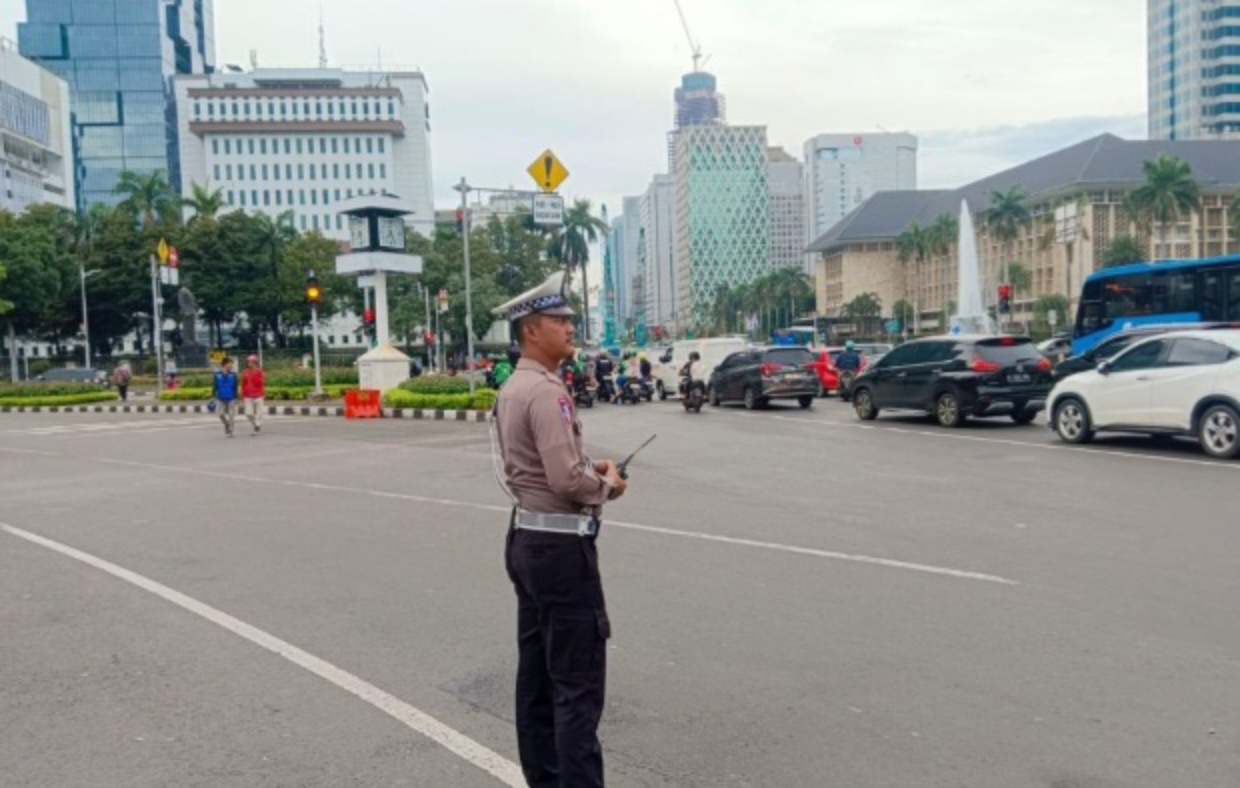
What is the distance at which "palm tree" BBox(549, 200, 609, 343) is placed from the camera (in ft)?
279

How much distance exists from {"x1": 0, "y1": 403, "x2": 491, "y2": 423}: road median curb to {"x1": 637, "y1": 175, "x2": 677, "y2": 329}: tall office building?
142 m

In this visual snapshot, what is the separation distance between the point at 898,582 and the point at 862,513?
8.87 ft

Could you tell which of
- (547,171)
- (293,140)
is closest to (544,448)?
(547,171)

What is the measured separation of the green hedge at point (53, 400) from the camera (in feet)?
117

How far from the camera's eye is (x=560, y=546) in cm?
334

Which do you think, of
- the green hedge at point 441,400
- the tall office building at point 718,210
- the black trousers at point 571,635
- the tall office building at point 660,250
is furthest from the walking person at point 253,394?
the tall office building at point 660,250

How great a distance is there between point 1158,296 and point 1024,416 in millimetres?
11745

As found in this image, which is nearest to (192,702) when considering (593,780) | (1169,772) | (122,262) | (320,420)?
(593,780)

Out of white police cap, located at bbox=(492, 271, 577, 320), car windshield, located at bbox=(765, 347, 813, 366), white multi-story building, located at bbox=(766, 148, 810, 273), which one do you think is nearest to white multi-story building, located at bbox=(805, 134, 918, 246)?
white multi-story building, located at bbox=(766, 148, 810, 273)

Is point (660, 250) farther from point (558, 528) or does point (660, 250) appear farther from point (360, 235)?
point (558, 528)

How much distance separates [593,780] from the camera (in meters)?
3.30

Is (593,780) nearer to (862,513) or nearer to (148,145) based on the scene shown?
(862,513)

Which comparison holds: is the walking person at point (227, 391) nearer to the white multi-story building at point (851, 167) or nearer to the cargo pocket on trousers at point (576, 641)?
the cargo pocket on trousers at point (576, 641)

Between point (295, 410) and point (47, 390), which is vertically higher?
Result: point (47, 390)
